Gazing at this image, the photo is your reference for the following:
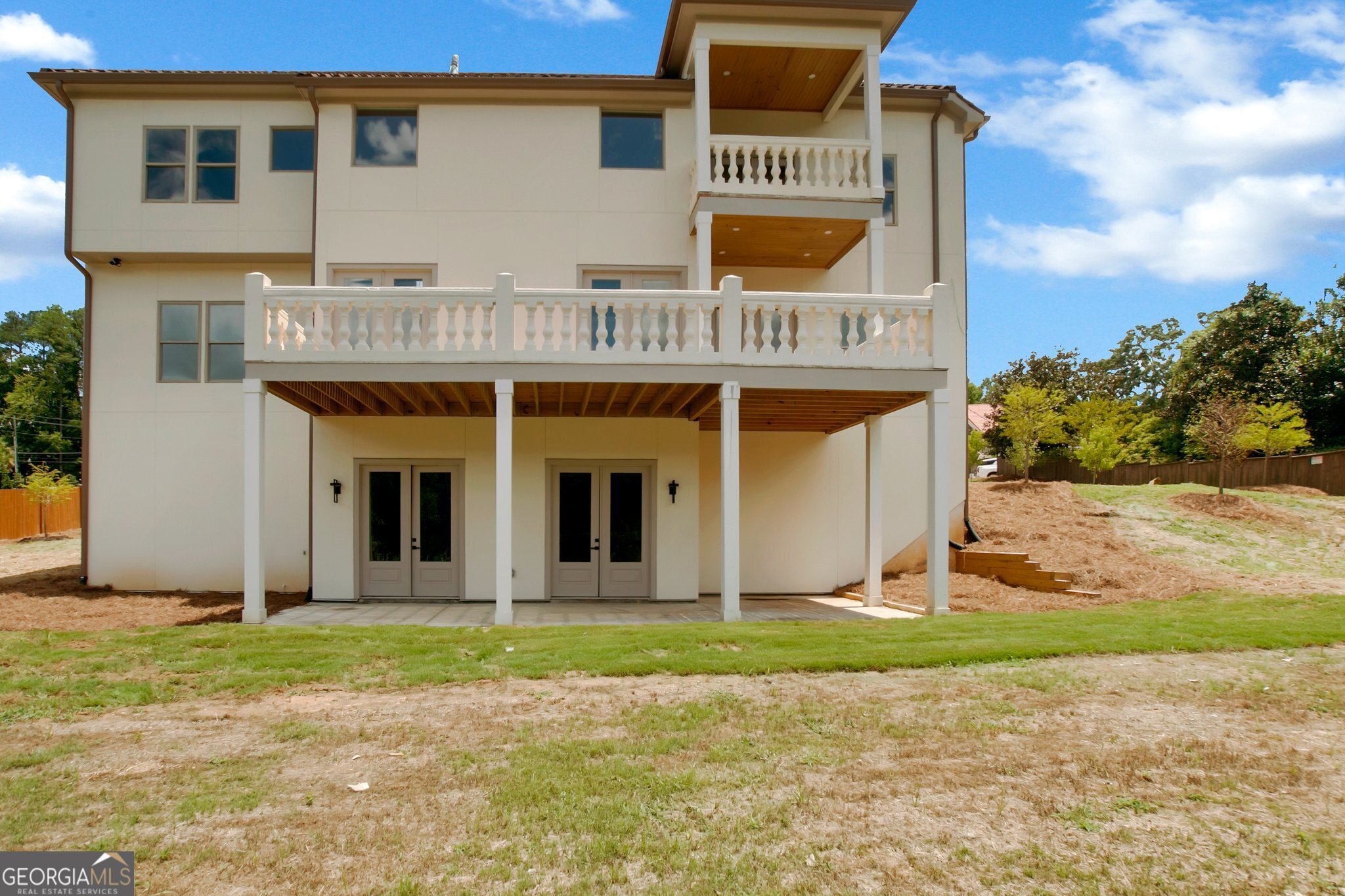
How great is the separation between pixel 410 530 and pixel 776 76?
9734 millimetres

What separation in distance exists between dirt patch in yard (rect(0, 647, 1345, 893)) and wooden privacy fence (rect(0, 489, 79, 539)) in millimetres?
26776

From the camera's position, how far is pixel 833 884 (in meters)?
3.72

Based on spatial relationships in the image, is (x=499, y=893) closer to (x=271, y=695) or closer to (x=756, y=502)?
(x=271, y=695)

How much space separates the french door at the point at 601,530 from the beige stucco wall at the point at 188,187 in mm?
6287

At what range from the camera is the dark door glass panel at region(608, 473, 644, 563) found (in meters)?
13.9

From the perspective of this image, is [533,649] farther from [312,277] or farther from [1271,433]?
[1271,433]

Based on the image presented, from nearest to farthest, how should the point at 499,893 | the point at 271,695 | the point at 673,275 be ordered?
the point at 499,893 → the point at 271,695 → the point at 673,275

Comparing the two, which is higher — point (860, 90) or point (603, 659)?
point (860, 90)

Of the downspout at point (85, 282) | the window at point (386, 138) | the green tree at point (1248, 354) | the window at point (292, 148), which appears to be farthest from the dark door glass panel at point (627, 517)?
the green tree at point (1248, 354)

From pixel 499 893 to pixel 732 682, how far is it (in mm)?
3739

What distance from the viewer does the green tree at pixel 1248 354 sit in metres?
31.9

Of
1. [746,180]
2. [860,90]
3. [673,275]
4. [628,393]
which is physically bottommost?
[628,393]

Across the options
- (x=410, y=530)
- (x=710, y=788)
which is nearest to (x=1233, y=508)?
(x=410, y=530)

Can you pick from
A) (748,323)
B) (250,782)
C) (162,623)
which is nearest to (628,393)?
(748,323)
